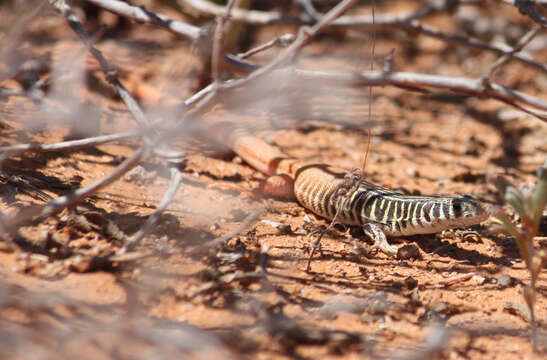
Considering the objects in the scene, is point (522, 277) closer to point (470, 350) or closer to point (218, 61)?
point (470, 350)

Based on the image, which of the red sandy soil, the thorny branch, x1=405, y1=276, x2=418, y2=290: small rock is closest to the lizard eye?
the red sandy soil

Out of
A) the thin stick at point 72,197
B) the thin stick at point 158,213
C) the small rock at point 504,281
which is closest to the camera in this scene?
the thin stick at point 72,197

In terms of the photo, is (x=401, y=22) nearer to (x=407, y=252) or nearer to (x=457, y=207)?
(x=457, y=207)

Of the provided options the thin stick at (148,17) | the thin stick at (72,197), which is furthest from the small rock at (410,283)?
the thin stick at (148,17)

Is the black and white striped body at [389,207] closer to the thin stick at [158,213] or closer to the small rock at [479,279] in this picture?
the small rock at [479,279]

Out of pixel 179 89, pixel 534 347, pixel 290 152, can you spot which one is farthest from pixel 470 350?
pixel 179 89

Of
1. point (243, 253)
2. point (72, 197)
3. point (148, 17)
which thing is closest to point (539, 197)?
point (243, 253)

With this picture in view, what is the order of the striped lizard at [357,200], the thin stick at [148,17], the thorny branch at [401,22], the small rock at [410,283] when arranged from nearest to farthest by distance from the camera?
the small rock at [410,283], the thin stick at [148,17], the striped lizard at [357,200], the thorny branch at [401,22]

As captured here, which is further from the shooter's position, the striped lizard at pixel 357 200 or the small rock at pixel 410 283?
the striped lizard at pixel 357 200

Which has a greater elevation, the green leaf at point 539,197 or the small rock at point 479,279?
the green leaf at point 539,197
